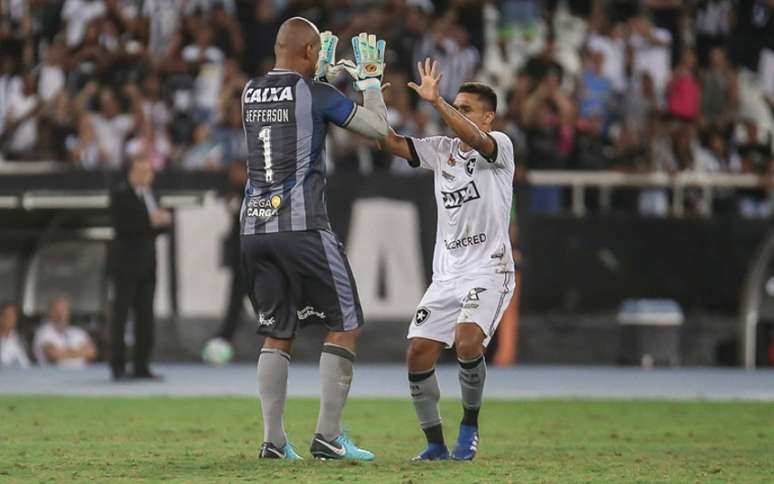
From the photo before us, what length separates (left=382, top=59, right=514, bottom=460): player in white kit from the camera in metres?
10.2

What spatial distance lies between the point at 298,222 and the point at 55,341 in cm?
1182

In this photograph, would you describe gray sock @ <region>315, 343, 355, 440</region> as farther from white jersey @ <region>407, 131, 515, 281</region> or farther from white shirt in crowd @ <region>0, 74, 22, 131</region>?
white shirt in crowd @ <region>0, 74, 22, 131</region>

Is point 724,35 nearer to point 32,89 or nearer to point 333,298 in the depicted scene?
point 32,89

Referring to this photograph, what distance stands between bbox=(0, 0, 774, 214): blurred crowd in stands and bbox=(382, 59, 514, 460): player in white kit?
1082cm

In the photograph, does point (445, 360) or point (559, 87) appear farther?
point (559, 87)

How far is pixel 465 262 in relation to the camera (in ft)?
34.2

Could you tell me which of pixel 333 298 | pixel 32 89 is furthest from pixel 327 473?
pixel 32 89

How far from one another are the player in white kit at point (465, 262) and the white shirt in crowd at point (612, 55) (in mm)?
13700

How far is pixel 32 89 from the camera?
78.4ft

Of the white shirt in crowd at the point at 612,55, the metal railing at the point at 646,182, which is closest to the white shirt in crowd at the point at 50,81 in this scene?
the metal railing at the point at 646,182

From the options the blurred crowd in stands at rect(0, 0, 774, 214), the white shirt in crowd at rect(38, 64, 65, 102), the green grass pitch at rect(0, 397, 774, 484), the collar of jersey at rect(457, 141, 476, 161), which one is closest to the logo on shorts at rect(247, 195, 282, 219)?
the collar of jersey at rect(457, 141, 476, 161)

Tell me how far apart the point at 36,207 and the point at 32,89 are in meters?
3.35

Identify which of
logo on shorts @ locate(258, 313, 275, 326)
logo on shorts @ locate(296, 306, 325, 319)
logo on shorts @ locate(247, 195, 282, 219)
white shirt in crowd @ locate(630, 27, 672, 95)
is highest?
white shirt in crowd @ locate(630, 27, 672, 95)

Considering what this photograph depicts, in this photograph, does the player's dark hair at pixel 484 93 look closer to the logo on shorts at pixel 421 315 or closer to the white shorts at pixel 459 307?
the white shorts at pixel 459 307
